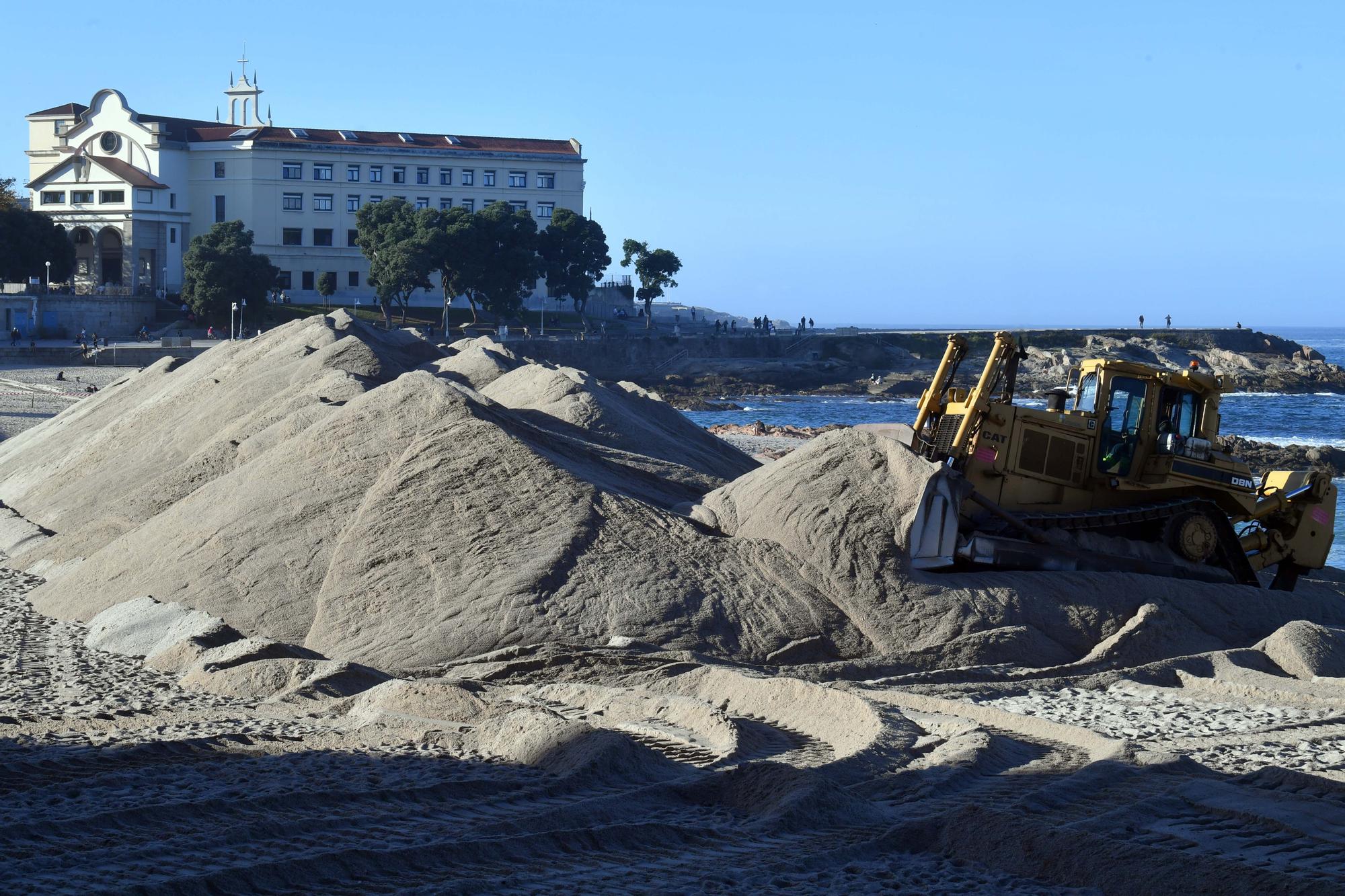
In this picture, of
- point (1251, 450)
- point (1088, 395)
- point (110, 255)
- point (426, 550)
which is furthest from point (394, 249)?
point (426, 550)

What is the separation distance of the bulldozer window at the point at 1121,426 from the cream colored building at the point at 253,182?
55.9 meters

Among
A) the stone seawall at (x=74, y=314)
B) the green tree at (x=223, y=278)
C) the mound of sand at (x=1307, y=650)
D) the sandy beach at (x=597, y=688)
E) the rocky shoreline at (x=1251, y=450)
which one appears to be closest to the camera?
the sandy beach at (x=597, y=688)

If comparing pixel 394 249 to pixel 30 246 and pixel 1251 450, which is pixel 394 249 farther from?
pixel 1251 450

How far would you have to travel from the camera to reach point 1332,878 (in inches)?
259

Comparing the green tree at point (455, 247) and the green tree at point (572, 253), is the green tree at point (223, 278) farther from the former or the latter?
the green tree at point (572, 253)

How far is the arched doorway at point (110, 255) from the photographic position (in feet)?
216

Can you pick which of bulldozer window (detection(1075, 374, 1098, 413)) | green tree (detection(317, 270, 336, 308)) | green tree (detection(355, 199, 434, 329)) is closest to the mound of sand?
bulldozer window (detection(1075, 374, 1098, 413))

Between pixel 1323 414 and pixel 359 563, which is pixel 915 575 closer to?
pixel 359 563

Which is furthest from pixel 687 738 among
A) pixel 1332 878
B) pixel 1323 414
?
pixel 1323 414

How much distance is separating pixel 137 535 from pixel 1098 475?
971cm

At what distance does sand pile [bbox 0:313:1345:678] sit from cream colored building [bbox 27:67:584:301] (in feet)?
176

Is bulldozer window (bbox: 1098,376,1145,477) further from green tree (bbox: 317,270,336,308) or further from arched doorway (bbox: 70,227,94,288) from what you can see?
arched doorway (bbox: 70,227,94,288)

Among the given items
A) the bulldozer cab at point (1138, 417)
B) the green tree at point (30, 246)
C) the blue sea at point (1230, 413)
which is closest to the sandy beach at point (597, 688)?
the bulldozer cab at point (1138, 417)

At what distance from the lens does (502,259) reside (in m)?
59.6
